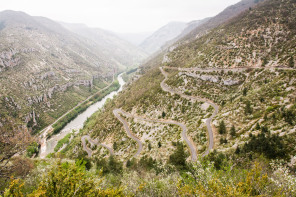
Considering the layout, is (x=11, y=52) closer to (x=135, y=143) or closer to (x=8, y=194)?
(x=135, y=143)

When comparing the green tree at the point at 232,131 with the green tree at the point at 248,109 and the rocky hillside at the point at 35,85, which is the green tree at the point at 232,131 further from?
the rocky hillside at the point at 35,85

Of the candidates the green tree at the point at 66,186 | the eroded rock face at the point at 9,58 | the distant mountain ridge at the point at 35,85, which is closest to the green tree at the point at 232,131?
the green tree at the point at 66,186

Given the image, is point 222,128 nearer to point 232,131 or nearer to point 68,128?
point 232,131

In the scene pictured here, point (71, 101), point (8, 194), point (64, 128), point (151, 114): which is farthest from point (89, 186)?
point (71, 101)

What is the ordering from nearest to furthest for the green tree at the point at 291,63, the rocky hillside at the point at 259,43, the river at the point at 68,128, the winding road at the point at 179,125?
the winding road at the point at 179,125 < the green tree at the point at 291,63 < the rocky hillside at the point at 259,43 < the river at the point at 68,128

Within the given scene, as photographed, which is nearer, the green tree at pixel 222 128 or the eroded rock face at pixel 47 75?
the green tree at pixel 222 128

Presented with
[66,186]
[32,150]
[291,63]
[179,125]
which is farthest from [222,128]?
[32,150]

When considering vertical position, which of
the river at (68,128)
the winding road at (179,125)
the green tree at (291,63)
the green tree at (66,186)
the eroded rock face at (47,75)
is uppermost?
the eroded rock face at (47,75)

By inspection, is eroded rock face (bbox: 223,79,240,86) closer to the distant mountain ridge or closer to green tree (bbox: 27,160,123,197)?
green tree (bbox: 27,160,123,197)

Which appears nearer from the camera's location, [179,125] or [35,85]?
[179,125]

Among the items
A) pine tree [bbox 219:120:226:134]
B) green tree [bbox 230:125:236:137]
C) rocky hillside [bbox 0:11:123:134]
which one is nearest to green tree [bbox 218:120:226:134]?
pine tree [bbox 219:120:226:134]

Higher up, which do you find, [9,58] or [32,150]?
[9,58]
